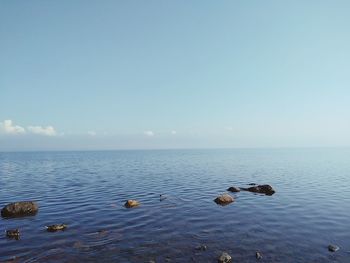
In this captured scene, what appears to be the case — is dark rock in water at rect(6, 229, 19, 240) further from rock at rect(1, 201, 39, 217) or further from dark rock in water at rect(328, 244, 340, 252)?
dark rock in water at rect(328, 244, 340, 252)

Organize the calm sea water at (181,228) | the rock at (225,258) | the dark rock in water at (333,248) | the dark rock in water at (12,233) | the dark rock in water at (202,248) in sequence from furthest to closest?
the dark rock in water at (12,233) < the dark rock in water at (202,248) < the dark rock in water at (333,248) < the calm sea water at (181,228) < the rock at (225,258)

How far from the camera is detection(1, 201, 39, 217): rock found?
27.6 meters

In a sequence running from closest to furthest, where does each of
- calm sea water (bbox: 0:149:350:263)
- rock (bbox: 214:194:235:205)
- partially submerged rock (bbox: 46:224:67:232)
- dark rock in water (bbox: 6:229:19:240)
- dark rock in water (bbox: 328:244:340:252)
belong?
1. calm sea water (bbox: 0:149:350:263)
2. dark rock in water (bbox: 328:244:340:252)
3. dark rock in water (bbox: 6:229:19:240)
4. partially submerged rock (bbox: 46:224:67:232)
5. rock (bbox: 214:194:235:205)

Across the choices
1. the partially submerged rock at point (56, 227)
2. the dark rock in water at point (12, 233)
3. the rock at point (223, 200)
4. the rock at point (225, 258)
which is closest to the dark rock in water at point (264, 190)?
the rock at point (223, 200)

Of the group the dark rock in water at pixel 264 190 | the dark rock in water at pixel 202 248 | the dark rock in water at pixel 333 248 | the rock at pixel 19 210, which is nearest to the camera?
the dark rock in water at pixel 333 248

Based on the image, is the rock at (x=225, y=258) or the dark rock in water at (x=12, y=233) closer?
the rock at (x=225, y=258)

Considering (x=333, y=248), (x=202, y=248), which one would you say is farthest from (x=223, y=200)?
(x=333, y=248)

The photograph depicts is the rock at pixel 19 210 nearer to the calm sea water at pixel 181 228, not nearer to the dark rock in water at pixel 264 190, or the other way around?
the calm sea water at pixel 181 228

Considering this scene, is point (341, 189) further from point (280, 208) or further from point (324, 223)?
point (324, 223)

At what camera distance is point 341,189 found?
44.6m

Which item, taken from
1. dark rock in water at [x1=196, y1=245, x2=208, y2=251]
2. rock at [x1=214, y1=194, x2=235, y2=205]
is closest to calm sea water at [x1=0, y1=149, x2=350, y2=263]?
dark rock in water at [x1=196, y1=245, x2=208, y2=251]

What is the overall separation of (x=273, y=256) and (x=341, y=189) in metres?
33.6

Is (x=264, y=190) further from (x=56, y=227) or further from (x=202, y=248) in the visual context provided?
(x=56, y=227)

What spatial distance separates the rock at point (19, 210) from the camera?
90.7 ft
